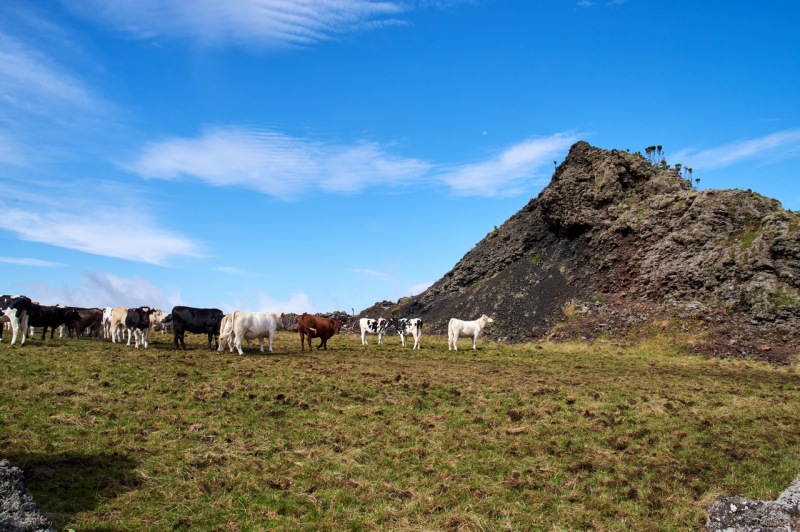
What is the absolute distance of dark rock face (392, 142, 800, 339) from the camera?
1079 inches

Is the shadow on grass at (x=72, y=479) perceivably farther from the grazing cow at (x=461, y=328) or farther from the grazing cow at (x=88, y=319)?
the grazing cow at (x=88, y=319)

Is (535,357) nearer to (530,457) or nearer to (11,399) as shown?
(530,457)

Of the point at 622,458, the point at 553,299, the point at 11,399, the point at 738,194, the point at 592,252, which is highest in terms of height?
the point at 738,194

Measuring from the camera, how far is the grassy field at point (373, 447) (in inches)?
219

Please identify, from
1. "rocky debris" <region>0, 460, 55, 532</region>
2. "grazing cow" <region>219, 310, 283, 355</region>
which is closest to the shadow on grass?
"rocky debris" <region>0, 460, 55, 532</region>

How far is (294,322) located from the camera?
48.8 m

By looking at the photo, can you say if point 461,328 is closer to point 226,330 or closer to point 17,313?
point 226,330

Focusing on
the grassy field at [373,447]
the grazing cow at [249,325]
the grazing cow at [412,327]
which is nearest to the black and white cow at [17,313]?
the grassy field at [373,447]

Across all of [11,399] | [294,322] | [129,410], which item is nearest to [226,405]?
[129,410]

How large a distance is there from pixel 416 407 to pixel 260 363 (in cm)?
791

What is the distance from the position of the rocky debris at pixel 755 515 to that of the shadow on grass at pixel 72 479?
6420 millimetres

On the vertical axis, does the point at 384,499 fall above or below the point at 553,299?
below

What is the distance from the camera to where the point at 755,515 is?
167 inches

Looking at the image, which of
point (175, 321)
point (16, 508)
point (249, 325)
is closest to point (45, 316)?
point (175, 321)
